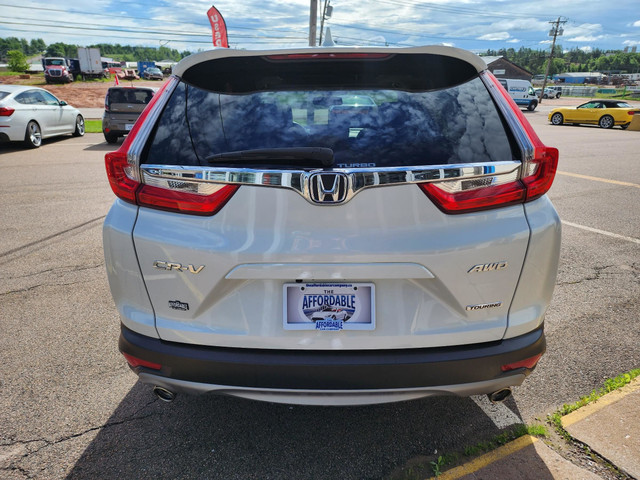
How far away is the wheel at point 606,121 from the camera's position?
2361cm

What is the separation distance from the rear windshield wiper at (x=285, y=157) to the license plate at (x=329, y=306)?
47 centimetres

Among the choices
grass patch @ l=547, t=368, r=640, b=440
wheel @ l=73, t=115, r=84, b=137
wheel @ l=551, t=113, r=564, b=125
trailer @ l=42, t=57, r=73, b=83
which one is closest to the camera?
grass patch @ l=547, t=368, r=640, b=440

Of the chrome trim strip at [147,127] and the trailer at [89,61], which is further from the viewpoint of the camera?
the trailer at [89,61]

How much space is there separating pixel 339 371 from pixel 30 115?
13371 millimetres

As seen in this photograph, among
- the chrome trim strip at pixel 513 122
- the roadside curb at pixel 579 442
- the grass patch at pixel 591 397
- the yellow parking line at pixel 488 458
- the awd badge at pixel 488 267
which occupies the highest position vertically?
the chrome trim strip at pixel 513 122

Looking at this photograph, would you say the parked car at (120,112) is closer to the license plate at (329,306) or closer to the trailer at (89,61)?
the license plate at (329,306)

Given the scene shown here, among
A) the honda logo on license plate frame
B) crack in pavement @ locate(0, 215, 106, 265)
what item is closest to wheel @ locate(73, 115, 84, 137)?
crack in pavement @ locate(0, 215, 106, 265)

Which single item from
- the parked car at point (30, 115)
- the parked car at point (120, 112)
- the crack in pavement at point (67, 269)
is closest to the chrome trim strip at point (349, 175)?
the crack in pavement at point (67, 269)

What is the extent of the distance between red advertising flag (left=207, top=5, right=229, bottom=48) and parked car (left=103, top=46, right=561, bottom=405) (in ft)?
78.1

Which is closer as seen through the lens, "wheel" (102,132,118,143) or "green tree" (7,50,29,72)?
"wheel" (102,132,118,143)

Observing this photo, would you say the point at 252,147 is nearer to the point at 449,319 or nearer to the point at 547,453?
the point at 449,319

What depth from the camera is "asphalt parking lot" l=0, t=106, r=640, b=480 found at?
7.19ft

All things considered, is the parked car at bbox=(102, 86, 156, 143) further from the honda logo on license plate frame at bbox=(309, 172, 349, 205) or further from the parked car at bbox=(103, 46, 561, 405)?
the honda logo on license plate frame at bbox=(309, 172, 349, 205)

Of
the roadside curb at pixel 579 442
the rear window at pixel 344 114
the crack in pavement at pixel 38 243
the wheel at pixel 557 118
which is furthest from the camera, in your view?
the wheel at pixel 557 118
